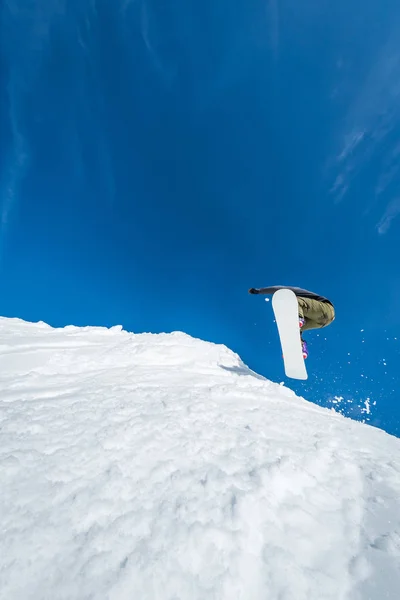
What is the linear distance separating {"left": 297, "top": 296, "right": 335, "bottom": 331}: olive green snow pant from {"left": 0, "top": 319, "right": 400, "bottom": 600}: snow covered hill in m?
4.27

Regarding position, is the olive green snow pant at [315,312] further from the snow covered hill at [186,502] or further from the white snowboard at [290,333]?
the snow covered hill at [186,502]

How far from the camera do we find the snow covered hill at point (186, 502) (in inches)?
78.0

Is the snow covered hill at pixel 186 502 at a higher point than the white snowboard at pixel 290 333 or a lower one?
lower

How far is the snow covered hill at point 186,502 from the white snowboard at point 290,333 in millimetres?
3110

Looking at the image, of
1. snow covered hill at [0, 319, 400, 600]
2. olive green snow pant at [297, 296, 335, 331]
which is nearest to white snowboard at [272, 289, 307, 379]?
olive green snow pant at [297, 296, 335, 331]

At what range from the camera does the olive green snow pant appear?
899 centimetres

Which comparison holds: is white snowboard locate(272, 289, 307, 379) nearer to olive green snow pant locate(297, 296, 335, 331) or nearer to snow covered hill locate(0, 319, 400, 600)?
olive green snow pant locate(297, 296, 335, 331)

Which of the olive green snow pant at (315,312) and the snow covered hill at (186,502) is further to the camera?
the olive green snow pant at (315,312)

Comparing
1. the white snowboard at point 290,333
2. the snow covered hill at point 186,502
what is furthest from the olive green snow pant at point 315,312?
the snow covered hill at point 186,502

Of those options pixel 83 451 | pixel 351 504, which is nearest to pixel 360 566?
pixel 351 504

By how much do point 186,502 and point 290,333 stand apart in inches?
266

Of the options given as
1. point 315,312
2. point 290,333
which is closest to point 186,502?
point 290,333

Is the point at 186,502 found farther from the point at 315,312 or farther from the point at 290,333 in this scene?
the point at 315,312

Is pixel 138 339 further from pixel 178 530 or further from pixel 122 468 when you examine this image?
pixel 178 530
